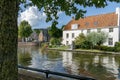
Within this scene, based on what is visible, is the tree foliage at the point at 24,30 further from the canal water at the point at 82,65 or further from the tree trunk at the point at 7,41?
the tree trunk at the point at 7,41

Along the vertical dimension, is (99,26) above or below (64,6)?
above

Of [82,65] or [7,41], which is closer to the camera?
[7,41]

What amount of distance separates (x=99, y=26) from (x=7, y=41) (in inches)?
2191

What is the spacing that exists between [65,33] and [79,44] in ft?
52.6

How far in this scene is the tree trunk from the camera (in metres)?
3.48

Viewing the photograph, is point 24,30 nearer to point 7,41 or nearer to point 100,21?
point 100,21

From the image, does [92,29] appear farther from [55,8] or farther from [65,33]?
[55,8]

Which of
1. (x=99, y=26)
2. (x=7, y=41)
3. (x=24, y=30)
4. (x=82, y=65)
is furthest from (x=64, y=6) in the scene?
(x=24, y=30)

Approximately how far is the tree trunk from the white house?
47.1 meters

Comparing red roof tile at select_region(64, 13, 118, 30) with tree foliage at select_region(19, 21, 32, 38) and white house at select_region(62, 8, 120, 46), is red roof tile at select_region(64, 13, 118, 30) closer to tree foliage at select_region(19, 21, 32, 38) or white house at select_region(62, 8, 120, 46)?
white house at select_region(62, 8, 120, 46)

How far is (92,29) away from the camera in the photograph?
195ft

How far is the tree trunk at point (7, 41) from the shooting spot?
11.4 ft

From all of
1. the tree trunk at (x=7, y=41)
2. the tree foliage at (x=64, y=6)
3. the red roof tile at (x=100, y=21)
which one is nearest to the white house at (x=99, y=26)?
the red roof tile at (x=100, y=21)

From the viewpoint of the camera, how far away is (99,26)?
58125 millimetres
